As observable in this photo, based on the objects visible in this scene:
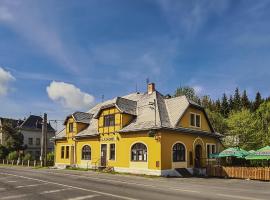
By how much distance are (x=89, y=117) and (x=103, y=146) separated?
26.7ft

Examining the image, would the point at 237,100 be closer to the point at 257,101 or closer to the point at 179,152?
the point at 257,101

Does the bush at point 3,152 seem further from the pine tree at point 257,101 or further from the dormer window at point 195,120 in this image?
the pine tree at point 257,101

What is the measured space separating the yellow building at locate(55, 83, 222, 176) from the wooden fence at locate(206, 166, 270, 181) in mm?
2068

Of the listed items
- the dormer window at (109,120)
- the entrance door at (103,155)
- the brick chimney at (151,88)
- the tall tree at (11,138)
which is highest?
the brick chimney at (151,88)

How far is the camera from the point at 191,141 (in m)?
35.0

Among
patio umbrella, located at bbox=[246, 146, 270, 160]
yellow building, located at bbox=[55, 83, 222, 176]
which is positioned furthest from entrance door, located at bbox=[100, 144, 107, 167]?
patio umbrella, located at bbox=[246, 146, 270, 160]

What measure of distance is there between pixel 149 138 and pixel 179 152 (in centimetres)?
354

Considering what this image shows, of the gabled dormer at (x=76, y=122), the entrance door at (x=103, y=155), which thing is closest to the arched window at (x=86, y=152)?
the entrance door at (x=103, y=155)

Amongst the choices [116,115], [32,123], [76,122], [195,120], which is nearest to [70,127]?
[76,122]

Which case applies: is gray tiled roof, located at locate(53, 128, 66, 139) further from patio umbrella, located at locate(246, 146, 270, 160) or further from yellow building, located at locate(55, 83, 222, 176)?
patio umbrella, located at locate(246, 146, 270, 160)

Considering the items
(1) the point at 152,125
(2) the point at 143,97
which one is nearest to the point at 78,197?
(1) the point at 152,125

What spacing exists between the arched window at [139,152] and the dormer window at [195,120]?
5.94 metres

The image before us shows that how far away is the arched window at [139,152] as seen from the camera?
3322 centimetres

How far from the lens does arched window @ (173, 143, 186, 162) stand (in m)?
32.9
